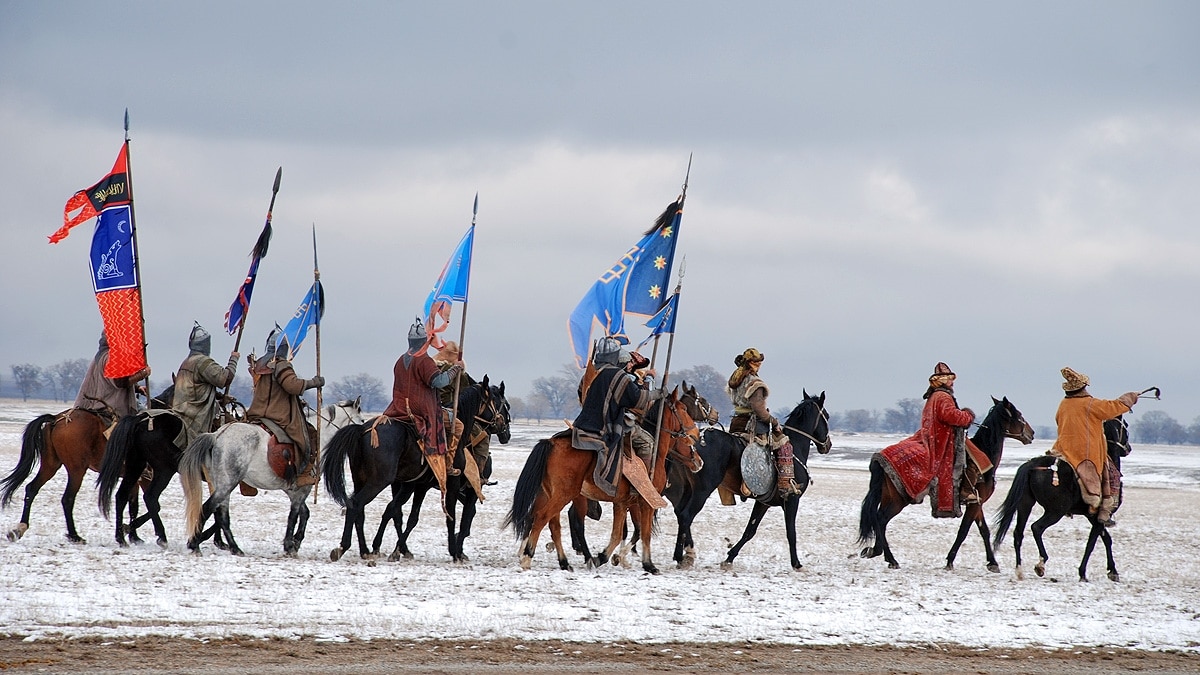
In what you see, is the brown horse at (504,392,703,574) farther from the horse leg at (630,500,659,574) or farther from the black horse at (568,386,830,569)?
the black horse at (568,386,830,569)

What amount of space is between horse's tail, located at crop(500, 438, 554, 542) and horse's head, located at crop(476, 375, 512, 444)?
1264 millimetres

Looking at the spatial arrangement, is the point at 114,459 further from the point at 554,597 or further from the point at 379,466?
the point at 554,597

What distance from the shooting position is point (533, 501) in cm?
Answer: 1130

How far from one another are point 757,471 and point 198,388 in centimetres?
584

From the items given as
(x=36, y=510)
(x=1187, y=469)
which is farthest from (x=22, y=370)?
(x=36, y=510)

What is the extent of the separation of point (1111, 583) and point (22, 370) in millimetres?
140677

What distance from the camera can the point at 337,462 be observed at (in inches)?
456

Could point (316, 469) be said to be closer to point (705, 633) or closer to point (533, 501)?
point (533, 501)

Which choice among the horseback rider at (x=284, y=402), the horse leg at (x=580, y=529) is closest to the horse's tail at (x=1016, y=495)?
the horse leg at (x=580, y=529)

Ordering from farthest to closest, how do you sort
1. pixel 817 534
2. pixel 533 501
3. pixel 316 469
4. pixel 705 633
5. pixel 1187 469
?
pixel 1187 469
pixel 817 534
pixel 316 469
pixel 533 501
pixel 705 633

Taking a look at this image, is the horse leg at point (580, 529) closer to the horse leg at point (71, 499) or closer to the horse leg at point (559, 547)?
the horse leg at point (559, 547)

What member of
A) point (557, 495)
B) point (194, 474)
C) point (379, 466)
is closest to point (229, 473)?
point (194, 474)

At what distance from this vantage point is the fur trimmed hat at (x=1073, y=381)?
12898 mm

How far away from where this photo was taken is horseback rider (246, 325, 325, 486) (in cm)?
1189
